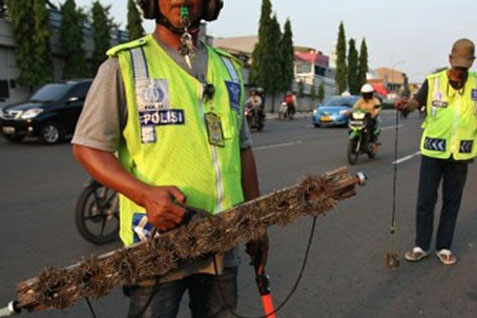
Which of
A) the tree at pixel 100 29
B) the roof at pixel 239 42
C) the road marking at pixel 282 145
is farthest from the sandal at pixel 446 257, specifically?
the roof at pixel 239 42

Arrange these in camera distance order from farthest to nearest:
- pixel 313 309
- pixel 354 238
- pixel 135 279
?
pixel 354 238, pixel 313 309, pixel 135 279

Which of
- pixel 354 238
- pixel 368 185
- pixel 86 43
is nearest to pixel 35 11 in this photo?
pixel 86 43

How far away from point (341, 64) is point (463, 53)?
195 ft

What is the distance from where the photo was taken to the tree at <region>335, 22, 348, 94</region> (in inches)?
2425

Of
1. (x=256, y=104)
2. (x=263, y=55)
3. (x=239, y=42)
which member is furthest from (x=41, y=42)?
(x=239, y=42)

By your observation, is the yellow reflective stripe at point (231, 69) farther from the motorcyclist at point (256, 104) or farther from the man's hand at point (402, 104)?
the motorcyclist at point (256, 104)

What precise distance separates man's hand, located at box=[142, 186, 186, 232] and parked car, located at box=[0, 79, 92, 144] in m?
12.0

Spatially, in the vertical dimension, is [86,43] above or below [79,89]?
above

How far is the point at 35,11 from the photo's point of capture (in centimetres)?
1984

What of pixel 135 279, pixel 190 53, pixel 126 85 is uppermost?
pixel 190 53

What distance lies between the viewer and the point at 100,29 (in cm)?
2422

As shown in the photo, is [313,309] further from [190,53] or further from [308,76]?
[308,76]

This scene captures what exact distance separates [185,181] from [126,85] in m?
0.36

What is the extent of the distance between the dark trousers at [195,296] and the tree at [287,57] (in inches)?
1530
